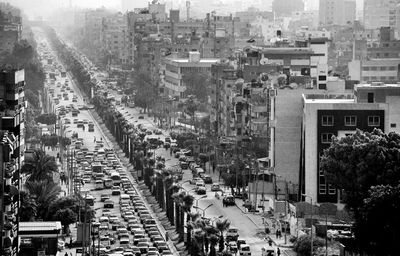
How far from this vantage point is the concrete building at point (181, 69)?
132m

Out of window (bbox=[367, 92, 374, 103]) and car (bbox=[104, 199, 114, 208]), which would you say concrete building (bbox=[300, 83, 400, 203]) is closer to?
window (bbox=[367, 92, 374, 103])

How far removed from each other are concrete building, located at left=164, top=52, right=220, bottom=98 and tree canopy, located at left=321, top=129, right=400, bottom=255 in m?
65.5

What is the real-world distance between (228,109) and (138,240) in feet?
120

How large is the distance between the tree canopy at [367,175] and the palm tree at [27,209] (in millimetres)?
12373

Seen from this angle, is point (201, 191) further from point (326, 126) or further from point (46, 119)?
point (46, 119)

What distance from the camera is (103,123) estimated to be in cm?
12250

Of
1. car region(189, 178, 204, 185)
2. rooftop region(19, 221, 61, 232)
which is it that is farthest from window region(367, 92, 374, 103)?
rooftop region(19, 221, 61, 232)

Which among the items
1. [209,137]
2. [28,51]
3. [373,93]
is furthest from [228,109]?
[28,51]

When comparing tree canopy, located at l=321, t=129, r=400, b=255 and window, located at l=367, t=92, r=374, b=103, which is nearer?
tree canopy, located at l=321, t=129, r=400, b=255

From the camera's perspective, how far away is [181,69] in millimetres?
132750

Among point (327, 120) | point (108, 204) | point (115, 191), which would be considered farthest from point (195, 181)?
point (327, 120)

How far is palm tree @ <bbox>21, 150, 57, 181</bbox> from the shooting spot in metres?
74.8

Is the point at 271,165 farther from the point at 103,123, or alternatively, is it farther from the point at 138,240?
the point at 103,123

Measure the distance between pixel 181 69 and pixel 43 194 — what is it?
2577 inches
